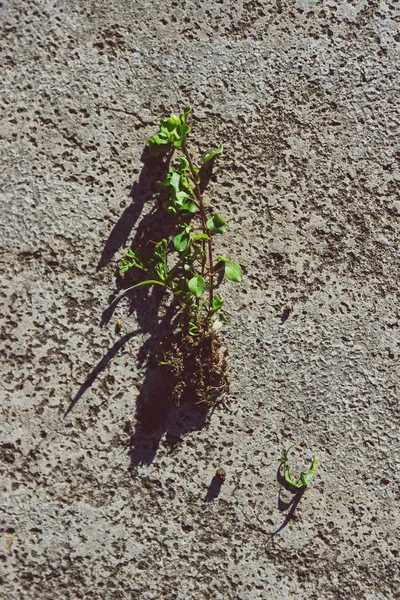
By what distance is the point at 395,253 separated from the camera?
4.61 ft

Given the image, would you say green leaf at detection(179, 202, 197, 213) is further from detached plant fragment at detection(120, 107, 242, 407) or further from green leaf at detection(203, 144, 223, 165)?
green leaf at detection(203, 144, 223, 165)

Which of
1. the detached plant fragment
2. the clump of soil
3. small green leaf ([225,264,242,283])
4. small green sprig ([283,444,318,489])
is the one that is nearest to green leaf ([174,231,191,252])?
→ the detached plant fragment

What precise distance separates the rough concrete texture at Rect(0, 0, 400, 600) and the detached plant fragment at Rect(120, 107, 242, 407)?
0.05m

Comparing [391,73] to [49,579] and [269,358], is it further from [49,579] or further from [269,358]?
[49,579]

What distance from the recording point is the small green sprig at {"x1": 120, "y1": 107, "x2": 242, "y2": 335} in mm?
1240

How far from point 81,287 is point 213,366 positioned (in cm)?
35

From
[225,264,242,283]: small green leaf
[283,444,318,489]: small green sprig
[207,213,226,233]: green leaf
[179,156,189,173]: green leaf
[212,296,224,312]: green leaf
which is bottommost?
[283,444,318,489]: small green sprig

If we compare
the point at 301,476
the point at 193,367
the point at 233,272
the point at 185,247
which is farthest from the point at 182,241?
the point at 301,476

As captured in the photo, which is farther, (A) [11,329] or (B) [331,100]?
(B) [331,100]

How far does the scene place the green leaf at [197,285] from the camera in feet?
3.97

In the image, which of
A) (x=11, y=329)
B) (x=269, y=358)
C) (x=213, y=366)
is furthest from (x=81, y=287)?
(x=269, y=358)

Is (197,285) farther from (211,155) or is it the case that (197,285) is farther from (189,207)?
(211,155)

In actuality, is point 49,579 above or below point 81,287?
below

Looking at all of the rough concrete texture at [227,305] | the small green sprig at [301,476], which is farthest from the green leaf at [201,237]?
the small green sprig at [301,476]
